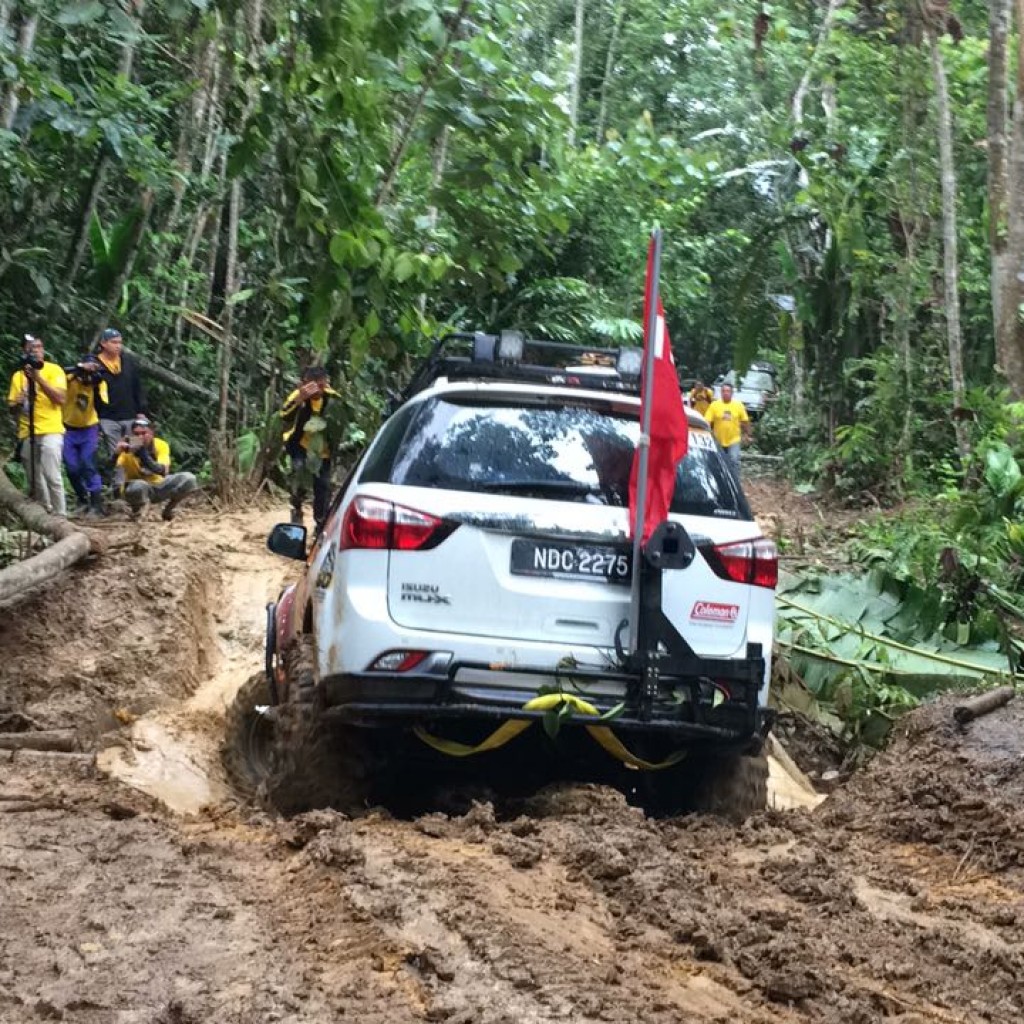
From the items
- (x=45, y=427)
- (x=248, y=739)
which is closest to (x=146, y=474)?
(x=45, y=427)

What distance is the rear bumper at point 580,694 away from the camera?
479 centimetres

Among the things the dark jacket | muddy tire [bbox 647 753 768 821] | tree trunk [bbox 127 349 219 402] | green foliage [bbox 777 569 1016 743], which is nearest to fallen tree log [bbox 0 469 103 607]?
the dark jacket

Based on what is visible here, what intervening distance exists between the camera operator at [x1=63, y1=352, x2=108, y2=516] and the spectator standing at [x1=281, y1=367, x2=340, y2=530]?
5.70ft

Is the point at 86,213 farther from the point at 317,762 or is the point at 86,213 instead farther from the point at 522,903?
the point at 522,903

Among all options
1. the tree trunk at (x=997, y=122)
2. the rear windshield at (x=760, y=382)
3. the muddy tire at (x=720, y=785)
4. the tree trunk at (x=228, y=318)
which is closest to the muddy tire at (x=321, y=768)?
the muddy tire at (x=720, y=785)

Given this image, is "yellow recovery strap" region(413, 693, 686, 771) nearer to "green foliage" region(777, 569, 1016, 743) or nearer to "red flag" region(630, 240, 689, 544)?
"red flag" region(630, 240, 689, 544)

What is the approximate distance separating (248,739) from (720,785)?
10.3 ft

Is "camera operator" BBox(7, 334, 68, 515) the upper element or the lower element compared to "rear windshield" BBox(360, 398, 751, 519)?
lower

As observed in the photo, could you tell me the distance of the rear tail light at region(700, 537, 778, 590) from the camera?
16.9 ft

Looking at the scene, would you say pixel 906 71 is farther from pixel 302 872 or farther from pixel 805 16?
pixel 302 872

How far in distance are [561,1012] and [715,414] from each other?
16287 mm

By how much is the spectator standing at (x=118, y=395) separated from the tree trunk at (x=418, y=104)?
9.47 feet

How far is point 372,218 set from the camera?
23.2 ft

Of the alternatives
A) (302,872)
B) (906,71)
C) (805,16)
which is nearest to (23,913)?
(302,872)
